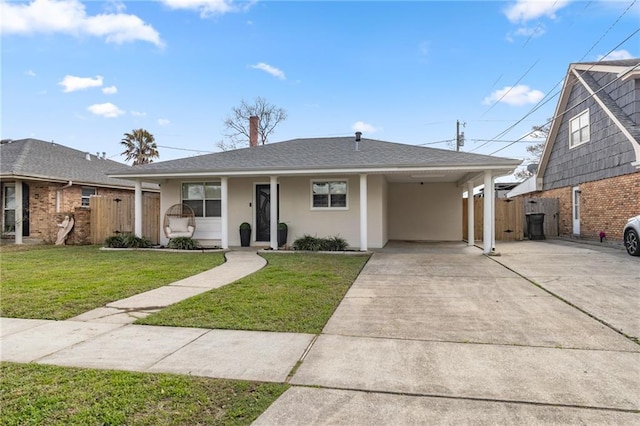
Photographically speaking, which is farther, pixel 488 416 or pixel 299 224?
pixel 299 224

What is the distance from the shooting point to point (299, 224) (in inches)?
521

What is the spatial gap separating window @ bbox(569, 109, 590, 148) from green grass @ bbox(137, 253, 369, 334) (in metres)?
13.0

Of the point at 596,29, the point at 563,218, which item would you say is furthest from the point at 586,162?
the point at 596,29

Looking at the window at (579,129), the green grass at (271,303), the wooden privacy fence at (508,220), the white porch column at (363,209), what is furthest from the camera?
the wooden privacy fence at (508,220)

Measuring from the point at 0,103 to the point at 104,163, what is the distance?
9.06 m

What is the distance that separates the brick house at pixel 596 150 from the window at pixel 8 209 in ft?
74.1

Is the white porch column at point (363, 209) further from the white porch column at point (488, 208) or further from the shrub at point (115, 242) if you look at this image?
the shrub at point (115, 242)

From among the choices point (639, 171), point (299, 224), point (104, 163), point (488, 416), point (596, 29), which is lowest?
point (488, 416)

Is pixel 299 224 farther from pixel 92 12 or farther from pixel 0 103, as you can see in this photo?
pixel 0 103

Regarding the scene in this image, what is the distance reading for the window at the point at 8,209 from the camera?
15.7 metres

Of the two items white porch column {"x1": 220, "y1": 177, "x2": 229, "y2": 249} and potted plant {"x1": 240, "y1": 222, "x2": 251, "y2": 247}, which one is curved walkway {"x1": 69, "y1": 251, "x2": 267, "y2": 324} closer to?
white porch column {"x1": 220, "y1": 177, "x2": 229, "y2": 249}

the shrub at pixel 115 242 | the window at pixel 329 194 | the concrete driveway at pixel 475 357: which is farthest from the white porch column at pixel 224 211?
the concrete driveway at pixel 475 357

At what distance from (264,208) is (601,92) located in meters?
13.4

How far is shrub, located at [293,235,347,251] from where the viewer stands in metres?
11.8
